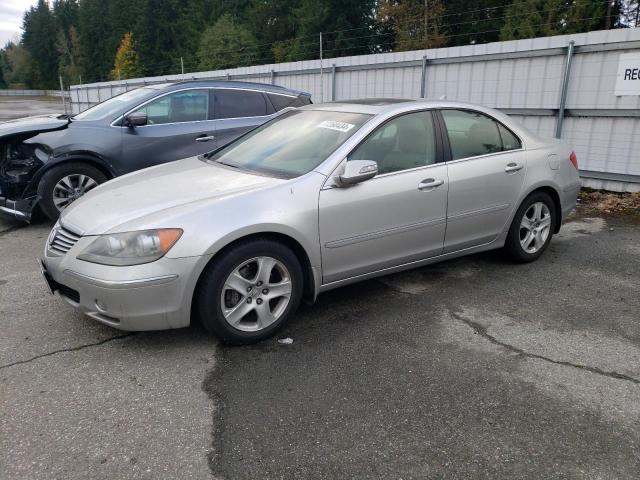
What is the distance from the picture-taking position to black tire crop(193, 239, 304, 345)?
3.21 metres

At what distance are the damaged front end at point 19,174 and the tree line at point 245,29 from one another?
14913 millimetres

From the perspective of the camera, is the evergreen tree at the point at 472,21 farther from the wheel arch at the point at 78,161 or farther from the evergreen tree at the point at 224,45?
the wheel arch at the point at 78,161

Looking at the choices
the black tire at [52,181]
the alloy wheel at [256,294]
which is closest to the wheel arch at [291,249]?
the alloy wheel at [256,294]

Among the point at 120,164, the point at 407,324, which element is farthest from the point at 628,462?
the point at 120,164

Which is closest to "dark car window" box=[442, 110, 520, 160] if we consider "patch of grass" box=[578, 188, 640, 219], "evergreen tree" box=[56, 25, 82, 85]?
"patch of grass" box=[578, 188, 640, 219]

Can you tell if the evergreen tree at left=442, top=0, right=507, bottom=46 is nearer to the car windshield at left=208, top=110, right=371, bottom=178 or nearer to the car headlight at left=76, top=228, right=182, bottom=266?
the car windshield at left=208, top=110, right=371, bottom=178

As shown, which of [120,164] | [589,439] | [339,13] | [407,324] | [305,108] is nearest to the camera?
[589,439]

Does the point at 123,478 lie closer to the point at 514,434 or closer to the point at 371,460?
the point at 371,460

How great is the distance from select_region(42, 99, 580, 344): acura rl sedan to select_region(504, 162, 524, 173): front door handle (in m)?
0.01

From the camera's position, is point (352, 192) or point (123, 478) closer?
point (123, 478)

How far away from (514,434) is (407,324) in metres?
1.28

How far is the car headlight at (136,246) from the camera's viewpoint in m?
3.10

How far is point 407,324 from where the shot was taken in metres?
3.78

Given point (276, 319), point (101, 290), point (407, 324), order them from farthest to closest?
point (407, 324) < point (276, 319) < point (101, 290)
